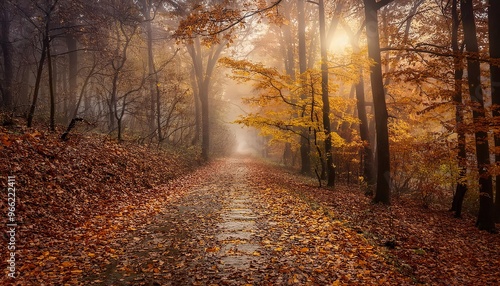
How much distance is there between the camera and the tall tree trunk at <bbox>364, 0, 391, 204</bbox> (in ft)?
35.6

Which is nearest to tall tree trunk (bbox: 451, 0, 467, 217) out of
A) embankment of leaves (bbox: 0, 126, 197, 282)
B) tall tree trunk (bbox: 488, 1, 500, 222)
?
tall tree trunk (bbox: 488, 1, 500, 222)

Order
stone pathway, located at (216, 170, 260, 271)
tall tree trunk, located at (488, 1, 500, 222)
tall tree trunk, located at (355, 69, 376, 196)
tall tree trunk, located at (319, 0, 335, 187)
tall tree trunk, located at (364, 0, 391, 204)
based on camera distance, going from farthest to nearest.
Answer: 1. tall tree trunk, located at (355, 69, 376, 196)
2. tall tree trunk, located at (319, 0, 335, 187)
3. tall tree trunk, located at (364, 0, 391, 204)
4. tall tree trunk, located at (488, 1, 500, 222)
5. stone pathway, located at (216, 170, 260, 271)

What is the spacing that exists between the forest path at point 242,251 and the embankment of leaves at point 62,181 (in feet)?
5.24

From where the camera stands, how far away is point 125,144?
50.1 ft

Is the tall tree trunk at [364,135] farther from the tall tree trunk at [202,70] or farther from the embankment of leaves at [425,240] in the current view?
the tall tree trunk at [202,70]

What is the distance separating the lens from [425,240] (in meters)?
7.77

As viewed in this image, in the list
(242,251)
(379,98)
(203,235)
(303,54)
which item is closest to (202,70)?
(303,54)

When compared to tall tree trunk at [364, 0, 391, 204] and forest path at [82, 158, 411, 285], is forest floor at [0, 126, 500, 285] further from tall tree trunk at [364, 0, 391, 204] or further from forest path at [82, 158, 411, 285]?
tall tree trunk at [364, 0, 391, 204]

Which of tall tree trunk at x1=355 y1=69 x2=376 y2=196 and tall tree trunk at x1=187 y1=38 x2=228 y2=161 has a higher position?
tall tree trunk at x1=187 y1=38 x2=228 y2=161

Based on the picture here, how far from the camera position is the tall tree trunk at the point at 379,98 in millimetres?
10836

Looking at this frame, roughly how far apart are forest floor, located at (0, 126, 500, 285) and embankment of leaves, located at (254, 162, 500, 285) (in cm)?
4

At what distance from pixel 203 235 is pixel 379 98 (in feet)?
26.0

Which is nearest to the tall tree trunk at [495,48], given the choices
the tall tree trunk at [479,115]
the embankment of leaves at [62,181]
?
the tall tree trunk at [479,115]

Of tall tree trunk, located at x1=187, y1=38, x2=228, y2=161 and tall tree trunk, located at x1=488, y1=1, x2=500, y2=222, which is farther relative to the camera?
tall tree trunk, located at x1=187, y1=38, x2=228, y2=161
